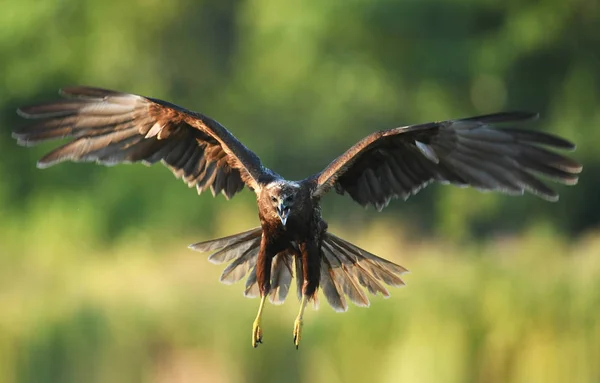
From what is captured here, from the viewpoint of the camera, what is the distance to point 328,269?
10242 mm

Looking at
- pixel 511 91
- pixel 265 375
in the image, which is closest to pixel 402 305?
pixel 265 375

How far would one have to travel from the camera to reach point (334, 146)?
1100 inches

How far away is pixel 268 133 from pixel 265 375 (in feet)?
52.9

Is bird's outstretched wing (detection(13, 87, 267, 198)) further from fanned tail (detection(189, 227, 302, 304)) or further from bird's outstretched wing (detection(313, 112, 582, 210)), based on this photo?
bird's outstretched wing (detection(313, 112, 582, 210))

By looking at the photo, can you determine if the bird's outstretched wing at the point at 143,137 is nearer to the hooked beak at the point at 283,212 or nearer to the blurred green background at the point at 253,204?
the hooked beak at the point at 283,212

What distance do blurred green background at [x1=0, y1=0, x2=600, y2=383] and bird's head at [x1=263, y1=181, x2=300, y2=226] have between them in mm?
4418

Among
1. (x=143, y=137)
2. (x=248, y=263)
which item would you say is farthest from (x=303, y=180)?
(x=143, y=137)

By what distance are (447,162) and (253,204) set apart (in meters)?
15.6

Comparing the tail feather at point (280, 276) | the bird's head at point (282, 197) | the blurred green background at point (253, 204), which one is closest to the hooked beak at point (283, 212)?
the bird's head at point (282, 197)

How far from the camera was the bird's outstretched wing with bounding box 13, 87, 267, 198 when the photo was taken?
31.2ft

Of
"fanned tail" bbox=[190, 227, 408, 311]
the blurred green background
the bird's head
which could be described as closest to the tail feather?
"fanned tail" bbox=[190, 227, 408, 311]

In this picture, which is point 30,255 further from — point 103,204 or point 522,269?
point 522,269

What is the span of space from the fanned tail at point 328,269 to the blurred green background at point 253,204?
3.20m

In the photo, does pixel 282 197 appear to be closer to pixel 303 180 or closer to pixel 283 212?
pixel 283 212
